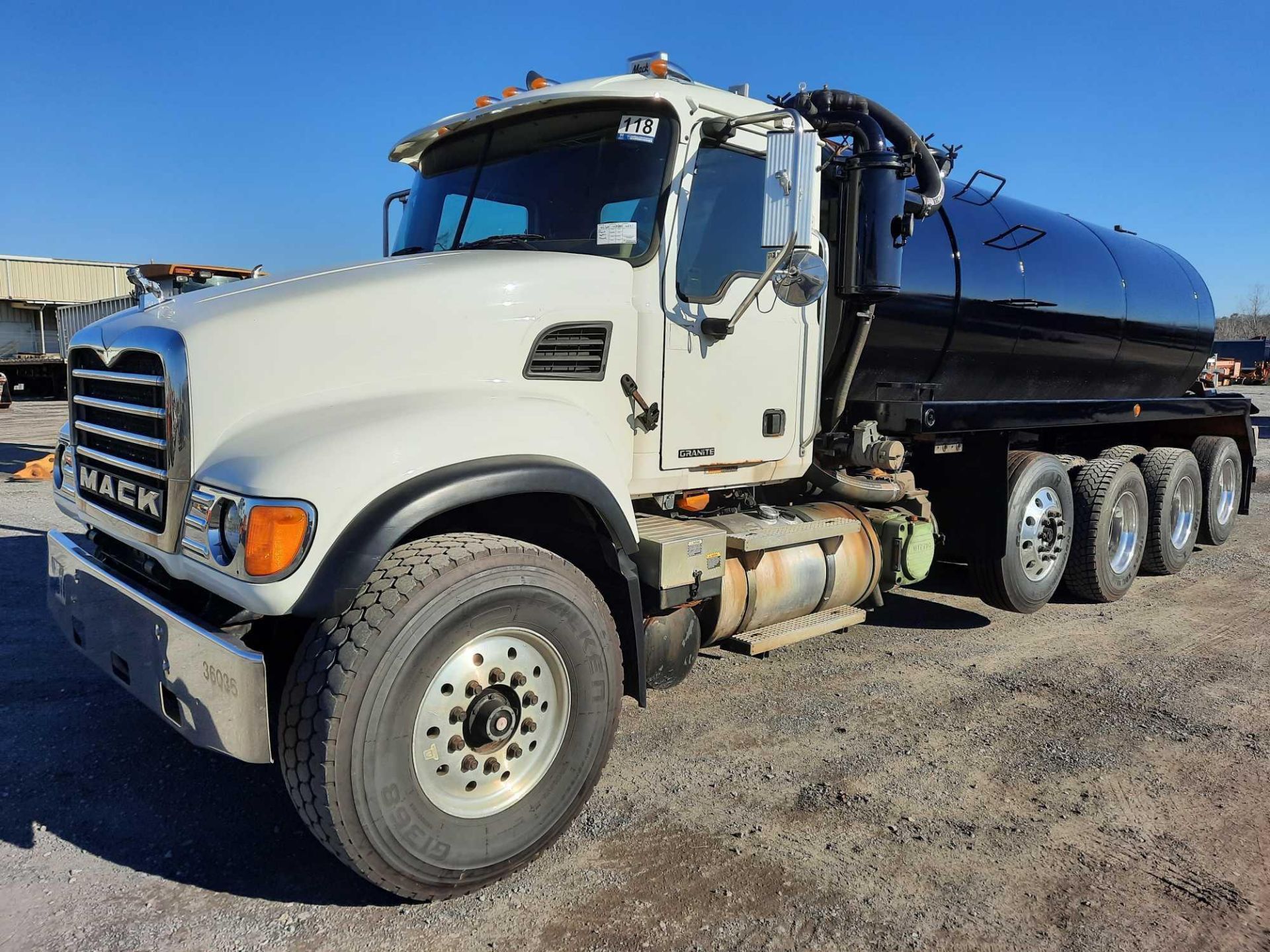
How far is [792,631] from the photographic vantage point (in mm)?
4617

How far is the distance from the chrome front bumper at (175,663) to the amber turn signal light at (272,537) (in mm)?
272

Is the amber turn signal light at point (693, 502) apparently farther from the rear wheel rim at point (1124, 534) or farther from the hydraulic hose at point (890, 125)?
the rear wheel rim at point (1124, 534)

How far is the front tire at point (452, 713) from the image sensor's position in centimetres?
264

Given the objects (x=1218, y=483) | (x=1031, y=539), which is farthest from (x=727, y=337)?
(x=1218, y=483)

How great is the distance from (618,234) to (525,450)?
3.71ft

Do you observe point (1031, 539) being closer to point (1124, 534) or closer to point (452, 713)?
point (1124, 534)

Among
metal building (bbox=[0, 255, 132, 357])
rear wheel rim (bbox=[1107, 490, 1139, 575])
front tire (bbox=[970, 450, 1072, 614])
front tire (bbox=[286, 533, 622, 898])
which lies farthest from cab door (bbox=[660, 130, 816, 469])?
metal building (bbox=[0, 255, 132, 357])

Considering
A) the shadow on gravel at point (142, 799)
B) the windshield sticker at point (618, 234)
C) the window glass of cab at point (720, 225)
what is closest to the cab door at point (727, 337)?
the window glass of cab at point (720, 225)

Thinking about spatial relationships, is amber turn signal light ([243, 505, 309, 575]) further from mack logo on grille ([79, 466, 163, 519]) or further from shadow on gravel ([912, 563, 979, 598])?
shadow on gravel ([912, 563, 979, 598])

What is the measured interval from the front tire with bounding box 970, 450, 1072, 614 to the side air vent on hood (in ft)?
11.4

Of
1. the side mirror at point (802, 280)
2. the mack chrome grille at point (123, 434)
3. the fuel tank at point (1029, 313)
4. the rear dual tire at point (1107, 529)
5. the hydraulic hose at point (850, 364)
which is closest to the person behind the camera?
the mack chrome grille at point (123, 434)

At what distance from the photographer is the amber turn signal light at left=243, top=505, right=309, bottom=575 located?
8.32 feet

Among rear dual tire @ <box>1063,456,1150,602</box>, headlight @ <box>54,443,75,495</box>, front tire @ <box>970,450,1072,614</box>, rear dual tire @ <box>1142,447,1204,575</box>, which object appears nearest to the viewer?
headlight @ <box>54,443,75,495</box>

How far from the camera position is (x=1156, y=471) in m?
7.61
